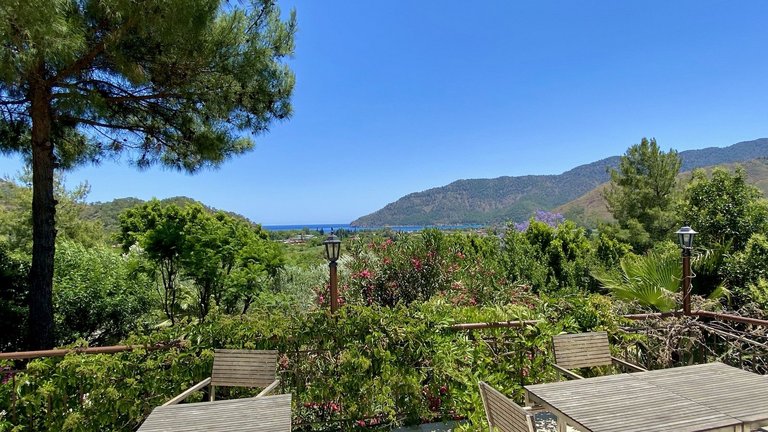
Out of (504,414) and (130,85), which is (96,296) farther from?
(504,414)

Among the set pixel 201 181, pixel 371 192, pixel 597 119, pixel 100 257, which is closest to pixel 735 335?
pixel 201 181

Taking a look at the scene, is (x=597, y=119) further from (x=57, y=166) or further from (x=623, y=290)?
(x=57, y=166)

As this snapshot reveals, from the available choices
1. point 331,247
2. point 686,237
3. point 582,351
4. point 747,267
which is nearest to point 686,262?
point 686,237

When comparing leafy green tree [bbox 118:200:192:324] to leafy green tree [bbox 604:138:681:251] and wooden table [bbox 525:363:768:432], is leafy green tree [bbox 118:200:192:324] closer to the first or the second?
wooden table [bbox 525:363:768:432]

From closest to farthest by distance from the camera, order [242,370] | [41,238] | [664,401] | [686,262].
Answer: [664,401]
[242,370]
[686,262]
[41,238]

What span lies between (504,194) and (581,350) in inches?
3705

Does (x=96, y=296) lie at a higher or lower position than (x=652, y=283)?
lower

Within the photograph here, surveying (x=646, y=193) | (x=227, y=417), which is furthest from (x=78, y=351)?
(x=646, y=193)

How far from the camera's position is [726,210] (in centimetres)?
573

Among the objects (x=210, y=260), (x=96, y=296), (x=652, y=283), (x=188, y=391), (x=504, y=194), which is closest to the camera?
(x=188, y=391)

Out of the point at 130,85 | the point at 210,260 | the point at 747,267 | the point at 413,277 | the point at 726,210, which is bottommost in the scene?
the point at 413,277

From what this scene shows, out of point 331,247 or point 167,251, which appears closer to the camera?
point 331,247

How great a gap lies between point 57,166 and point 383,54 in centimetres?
1127

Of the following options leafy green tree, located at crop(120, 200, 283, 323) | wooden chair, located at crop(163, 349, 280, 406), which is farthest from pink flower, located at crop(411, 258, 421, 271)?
wooden chair, located at crop(163, 349, 280, 406)
